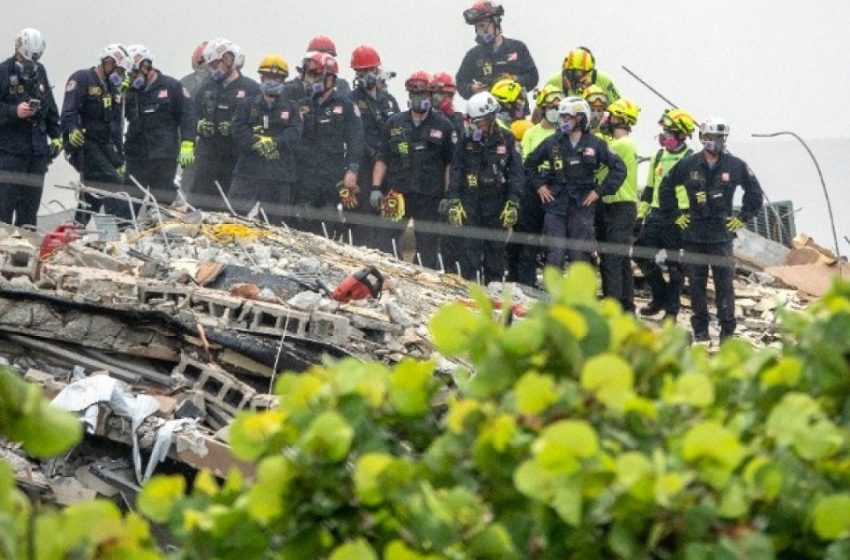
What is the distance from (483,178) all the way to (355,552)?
556 inches

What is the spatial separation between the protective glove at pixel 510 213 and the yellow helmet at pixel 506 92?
5.48ft

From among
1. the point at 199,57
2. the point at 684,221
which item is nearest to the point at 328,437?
the point at 684,221

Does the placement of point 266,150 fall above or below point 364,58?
below

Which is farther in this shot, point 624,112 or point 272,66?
point 272,66

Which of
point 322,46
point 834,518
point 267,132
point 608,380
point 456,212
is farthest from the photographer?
point 322,46

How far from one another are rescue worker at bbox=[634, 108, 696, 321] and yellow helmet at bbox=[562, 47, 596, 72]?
806mm

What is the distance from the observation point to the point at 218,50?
18.4 metres

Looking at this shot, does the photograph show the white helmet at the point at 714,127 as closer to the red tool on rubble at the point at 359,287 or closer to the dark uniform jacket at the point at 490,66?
the dark uniform jacket at the point at 490,66

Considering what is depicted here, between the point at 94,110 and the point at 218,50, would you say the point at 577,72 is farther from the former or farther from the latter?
the point at 94,110

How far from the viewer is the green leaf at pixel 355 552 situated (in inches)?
134

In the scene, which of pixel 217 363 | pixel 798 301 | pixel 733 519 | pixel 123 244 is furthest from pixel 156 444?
pixel 798 301

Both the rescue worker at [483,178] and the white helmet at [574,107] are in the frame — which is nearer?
the white helmet at [574,107]

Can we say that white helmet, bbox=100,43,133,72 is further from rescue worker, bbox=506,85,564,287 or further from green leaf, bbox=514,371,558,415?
green leaf, bbox=514,371,558,415

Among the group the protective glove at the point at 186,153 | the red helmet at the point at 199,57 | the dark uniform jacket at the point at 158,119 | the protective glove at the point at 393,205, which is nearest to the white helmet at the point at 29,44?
the dark uniform jacket at the point at 158,119
